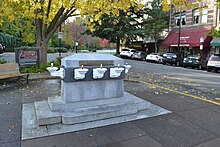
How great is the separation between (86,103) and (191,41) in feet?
79.2

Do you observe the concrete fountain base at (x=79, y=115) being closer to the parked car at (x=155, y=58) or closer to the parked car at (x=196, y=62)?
the parked car at (x=196, y=62)

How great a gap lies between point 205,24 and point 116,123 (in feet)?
85.1

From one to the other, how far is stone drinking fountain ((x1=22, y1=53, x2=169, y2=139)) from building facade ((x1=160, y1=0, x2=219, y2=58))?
66.1 ft

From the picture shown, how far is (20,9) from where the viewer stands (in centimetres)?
1109

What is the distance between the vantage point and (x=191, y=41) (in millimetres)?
25688

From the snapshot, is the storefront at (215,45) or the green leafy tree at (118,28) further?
the green leafy tree at (118,28)

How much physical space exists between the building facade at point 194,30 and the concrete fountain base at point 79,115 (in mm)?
20096

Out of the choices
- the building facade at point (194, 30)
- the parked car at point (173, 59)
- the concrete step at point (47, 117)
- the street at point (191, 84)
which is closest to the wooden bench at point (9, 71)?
the concrete step at point (47, 117)

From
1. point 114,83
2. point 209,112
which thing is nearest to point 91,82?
point 114,83

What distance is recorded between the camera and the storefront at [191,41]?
2409cm

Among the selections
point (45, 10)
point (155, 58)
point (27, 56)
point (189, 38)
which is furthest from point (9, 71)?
point (189, 38)

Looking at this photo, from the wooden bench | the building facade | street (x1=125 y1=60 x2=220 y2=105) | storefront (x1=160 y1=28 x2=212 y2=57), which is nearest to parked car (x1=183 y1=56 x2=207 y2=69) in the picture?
the building facade

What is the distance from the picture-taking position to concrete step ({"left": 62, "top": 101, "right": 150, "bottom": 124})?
14.4 ft

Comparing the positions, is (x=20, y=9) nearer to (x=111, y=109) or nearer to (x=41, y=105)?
(x=41, y=105)
